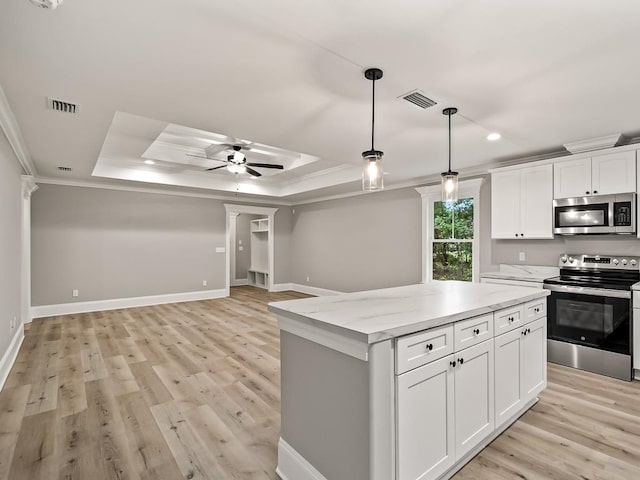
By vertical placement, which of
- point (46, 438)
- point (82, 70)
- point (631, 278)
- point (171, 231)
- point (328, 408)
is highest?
point (82, 70)

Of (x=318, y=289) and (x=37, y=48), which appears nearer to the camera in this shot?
(x=37, y=48)

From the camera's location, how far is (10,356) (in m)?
3.62

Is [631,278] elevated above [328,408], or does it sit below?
above

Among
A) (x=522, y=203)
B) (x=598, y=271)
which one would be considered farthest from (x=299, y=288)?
(x=598, y=271)

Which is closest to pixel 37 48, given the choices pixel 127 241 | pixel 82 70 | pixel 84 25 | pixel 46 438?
pixel 82 70

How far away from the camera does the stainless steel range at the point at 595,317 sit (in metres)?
3.30

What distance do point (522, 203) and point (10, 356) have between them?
6146mm

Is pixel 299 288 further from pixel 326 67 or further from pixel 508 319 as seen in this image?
pixel 326 67

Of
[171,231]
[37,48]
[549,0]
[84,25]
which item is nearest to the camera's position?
[549,0]

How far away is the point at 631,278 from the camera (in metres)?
3.54

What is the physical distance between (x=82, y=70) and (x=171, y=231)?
524 cm

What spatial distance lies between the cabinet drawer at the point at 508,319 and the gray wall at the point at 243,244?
28.8 feet

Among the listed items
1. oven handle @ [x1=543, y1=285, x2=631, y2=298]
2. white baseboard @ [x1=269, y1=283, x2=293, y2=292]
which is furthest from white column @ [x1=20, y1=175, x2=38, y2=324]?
oven handle @ [x1=543, y1=285, x2=631, y2=298]

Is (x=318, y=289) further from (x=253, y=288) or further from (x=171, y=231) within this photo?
(x=171, y=231)
